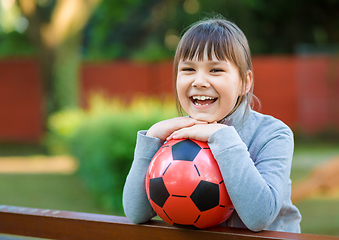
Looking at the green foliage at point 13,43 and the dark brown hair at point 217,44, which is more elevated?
the green foliage at point 13,43

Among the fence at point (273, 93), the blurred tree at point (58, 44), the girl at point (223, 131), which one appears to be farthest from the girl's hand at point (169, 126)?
the fence at point (273, 93)

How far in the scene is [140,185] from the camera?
158 centimetres

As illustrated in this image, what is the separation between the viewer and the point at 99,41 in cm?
2161

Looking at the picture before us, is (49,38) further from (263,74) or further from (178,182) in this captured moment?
(178,182)

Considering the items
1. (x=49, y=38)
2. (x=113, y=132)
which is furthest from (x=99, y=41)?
(x=113, y=132)

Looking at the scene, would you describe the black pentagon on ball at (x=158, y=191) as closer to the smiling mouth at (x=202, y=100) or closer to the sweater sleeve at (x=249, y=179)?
the sweater sleeve at (x=249, y=179)

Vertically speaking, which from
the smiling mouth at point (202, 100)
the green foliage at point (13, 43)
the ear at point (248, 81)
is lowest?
the smiling mouth at point (202, 100)

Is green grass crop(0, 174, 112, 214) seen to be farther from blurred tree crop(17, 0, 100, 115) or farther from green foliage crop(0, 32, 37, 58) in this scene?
green foliage crop(0, 32, 37, 58)

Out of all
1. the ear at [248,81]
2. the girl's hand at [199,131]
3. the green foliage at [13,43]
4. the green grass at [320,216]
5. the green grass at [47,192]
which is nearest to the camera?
the girl's hand at [199,131]

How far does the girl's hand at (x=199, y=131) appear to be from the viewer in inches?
58.5

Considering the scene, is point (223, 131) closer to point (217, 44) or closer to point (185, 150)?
point (185, 150)

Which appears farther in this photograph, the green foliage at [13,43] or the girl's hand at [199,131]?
the green foliage at [13,43]

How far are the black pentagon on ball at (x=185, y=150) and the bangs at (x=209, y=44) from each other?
0.37 meters

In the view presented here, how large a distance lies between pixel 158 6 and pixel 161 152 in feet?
66.5
